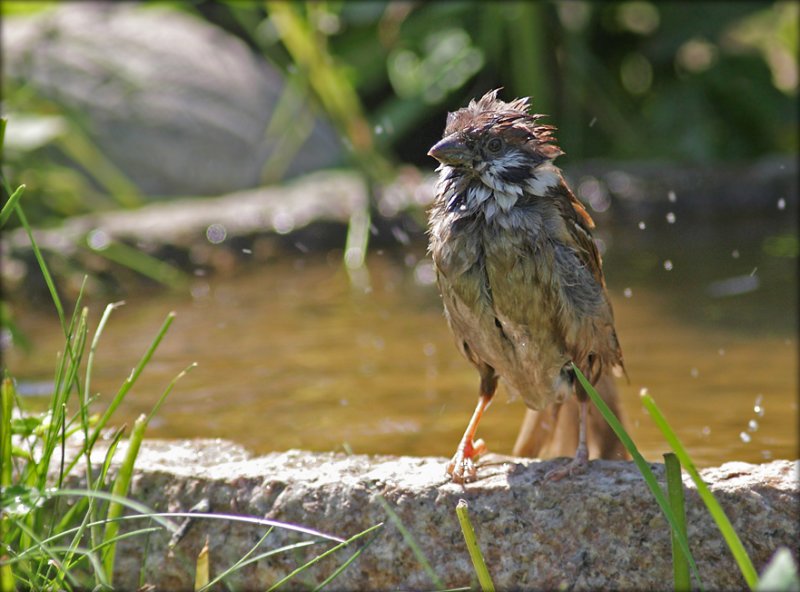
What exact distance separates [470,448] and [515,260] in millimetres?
561

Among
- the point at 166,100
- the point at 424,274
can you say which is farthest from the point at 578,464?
the point at 166,100

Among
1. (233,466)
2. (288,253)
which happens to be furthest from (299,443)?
(288,253)

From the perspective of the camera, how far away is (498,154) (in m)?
2.95

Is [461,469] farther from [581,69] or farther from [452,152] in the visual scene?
[581,69]

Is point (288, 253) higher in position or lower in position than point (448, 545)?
higher

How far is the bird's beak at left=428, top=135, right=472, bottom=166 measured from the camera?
2922 mm

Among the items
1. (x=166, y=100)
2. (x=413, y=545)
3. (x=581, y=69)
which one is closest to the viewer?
(x=413, y=545)

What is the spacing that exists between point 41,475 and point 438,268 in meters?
1.16

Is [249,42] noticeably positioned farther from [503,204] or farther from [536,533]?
[536,533]

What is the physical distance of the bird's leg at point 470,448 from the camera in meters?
2.68

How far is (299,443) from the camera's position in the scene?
3.84m

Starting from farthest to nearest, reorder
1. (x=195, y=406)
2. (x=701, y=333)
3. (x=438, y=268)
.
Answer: (x=701, y=333) → (x=195, y=406) → (x=438, y=268)

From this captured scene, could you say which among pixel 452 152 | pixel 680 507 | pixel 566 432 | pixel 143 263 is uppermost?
pixel 143 263

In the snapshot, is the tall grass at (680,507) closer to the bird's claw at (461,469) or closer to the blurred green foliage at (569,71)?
the bird's claw at (461,469)
